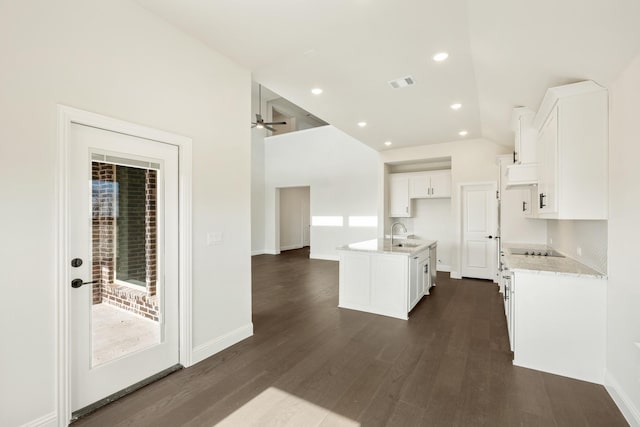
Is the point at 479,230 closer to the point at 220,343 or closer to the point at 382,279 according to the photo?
the point at 382,279

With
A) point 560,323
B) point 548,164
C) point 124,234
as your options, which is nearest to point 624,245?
point 560,323

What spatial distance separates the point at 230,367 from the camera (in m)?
2.64

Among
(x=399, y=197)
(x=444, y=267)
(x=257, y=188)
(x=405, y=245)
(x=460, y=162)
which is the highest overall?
(x=460, y=162)

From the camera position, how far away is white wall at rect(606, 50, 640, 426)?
1892 millimetres

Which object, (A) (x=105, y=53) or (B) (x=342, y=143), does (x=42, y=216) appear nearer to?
(A) (x=105, y=53)

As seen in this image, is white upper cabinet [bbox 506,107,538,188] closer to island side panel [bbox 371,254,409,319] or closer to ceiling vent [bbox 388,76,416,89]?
ceiling vent [bbox 388,76,416,89]

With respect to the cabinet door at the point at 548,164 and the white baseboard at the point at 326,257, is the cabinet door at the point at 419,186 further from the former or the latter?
the cabinet door at the point at 548,164

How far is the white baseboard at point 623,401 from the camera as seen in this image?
1884 mm

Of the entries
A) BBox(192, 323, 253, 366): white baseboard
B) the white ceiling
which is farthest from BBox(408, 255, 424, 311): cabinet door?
the white ceiling

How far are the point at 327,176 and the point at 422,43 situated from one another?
614 centimetres

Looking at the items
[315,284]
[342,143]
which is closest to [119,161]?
[315,284]

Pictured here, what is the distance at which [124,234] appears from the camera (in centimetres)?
232

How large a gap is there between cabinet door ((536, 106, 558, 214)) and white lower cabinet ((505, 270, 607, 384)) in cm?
66

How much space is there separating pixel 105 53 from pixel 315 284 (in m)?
4.66
